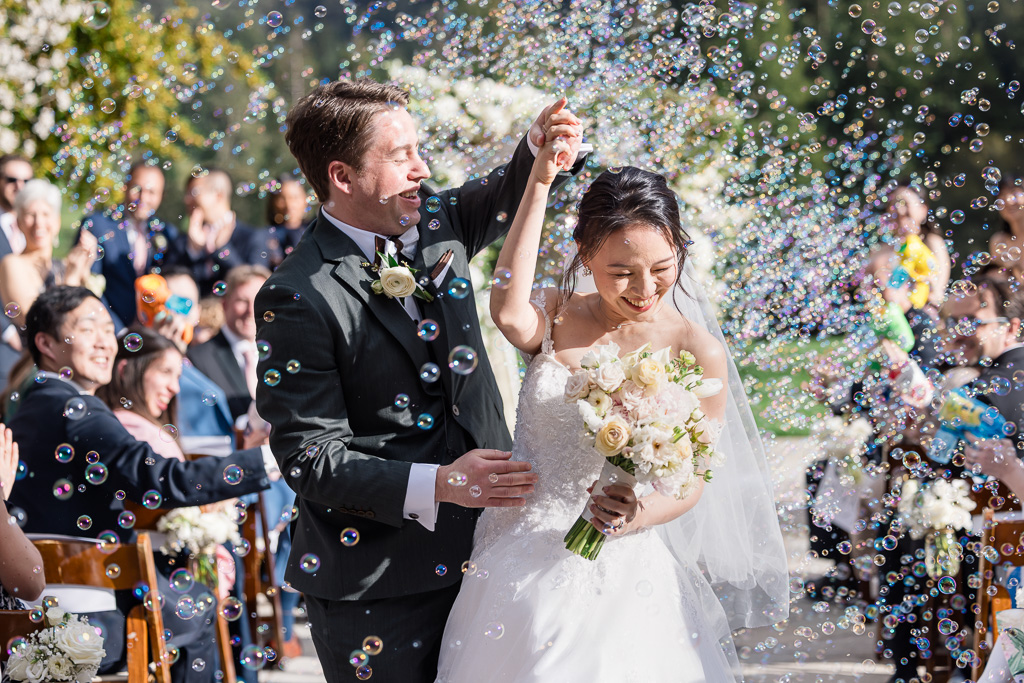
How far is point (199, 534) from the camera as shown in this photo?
3.91 m

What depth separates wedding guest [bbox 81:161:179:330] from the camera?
6117 millimetres

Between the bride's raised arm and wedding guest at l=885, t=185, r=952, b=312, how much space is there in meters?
2.73

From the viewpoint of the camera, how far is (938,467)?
399cm

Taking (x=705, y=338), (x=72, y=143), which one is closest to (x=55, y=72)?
(x=72, y=143)

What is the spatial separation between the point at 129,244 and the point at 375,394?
14.9ft

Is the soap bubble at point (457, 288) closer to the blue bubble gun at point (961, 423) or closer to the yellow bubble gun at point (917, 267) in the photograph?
the blue bubble gun at point (961, 423)

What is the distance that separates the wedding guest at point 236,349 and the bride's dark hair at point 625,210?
3284 millimetres

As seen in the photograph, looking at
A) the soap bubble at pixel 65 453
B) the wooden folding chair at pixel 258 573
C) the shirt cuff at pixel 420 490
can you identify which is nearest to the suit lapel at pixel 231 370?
the wooden folding chair at pixel 258 573

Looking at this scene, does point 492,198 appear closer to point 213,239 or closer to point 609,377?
point 609,377

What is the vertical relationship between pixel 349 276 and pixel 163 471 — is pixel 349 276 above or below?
above

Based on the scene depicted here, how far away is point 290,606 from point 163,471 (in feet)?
6.92

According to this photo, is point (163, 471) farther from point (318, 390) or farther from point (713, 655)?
point (713, 655)

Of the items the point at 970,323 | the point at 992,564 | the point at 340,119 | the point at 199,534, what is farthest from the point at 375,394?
the point at 970,323

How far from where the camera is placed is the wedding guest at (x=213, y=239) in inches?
253
